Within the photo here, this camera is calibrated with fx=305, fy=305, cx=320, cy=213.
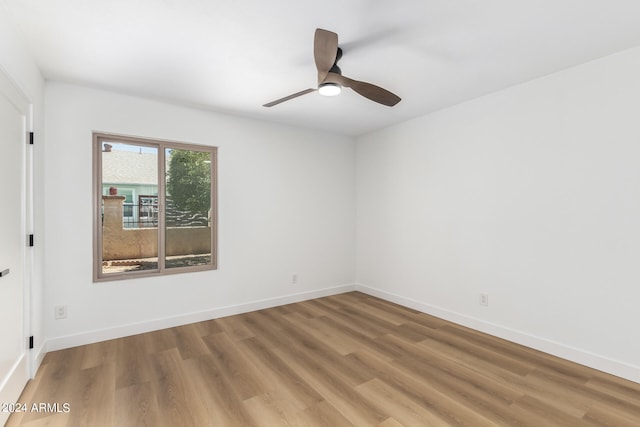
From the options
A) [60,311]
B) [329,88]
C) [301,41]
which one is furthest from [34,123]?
[329,88]

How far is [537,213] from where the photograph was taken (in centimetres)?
291

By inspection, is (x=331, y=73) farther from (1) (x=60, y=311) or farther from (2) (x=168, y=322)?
(1) (x=60, y=311)

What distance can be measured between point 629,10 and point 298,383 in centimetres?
338

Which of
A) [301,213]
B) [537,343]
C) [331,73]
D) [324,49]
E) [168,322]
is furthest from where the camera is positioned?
[301,213]

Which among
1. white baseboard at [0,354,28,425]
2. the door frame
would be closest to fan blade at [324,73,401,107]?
the door frame

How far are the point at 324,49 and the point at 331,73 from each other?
258mm

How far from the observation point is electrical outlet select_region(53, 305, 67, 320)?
2912 millimetres

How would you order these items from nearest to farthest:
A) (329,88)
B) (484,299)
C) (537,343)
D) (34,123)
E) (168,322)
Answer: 1. (329,88)
2. (34,123)
3. (537,343)
4. (484,299)
5. (168,322)

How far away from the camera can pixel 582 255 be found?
8.65ft

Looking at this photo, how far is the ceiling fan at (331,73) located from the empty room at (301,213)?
0.02 metres

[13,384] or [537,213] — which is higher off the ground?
[537,213]

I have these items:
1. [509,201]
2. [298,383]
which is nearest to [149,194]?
[298,383]

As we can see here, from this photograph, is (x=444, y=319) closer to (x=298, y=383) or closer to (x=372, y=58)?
(x=298, y=383)

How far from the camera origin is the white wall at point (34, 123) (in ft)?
6.33
